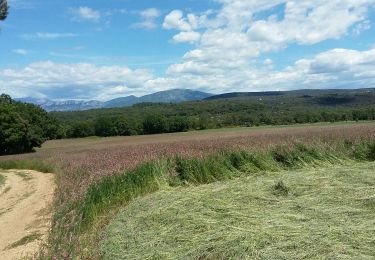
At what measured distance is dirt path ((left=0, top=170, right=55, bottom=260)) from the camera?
28.3 feet

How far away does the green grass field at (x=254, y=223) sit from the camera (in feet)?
18.1

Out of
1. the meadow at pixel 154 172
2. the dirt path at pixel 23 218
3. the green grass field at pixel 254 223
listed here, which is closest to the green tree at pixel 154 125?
the dirt path at pixel 23 218

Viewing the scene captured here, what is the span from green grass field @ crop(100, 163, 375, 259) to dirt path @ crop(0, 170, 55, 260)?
71.0 inches

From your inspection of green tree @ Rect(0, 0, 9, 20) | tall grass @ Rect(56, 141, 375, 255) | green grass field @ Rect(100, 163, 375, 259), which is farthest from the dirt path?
green tree @ Rect(0, 0, 9, 20)

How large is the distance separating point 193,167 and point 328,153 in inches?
183

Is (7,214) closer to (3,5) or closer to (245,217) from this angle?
(245,217)

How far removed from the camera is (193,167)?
13.1 m

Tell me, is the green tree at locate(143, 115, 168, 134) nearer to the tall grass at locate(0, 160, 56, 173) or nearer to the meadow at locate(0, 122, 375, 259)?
the tall grass at locate(0, 160, 56, 173)

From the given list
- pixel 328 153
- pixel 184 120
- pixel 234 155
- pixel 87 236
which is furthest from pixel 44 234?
pixel 184 120

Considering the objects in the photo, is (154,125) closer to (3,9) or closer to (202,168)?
(3,9)

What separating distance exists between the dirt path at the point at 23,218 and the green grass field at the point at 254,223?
1.80m

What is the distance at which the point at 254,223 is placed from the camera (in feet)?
21.9

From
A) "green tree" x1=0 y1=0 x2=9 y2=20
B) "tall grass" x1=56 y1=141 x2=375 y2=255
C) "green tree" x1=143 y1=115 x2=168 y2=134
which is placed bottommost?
"green tree" x1=143 y1=115 x2=168 y2=134

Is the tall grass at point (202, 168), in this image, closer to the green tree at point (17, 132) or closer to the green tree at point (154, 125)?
the green tree at point (17, 132)
